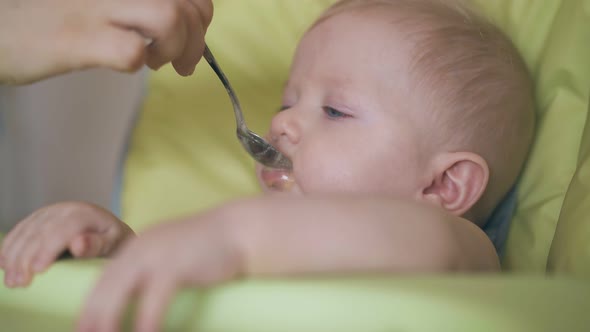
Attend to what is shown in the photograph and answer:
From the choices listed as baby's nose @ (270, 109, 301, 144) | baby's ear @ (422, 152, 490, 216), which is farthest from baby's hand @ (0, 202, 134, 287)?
baby's ear @ (422, 152, 490, 216)

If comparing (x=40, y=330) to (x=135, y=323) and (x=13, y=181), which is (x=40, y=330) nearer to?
(x=135, y=323)

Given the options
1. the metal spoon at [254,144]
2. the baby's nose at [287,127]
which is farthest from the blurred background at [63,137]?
the baby's nose at [287,127]

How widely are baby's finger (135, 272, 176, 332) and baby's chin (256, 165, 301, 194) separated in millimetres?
391

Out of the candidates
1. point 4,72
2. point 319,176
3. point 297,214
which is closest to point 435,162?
point 319,176

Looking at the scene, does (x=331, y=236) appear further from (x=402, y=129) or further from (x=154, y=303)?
(x=402, y=129)

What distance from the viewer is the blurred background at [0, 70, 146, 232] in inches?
45.9

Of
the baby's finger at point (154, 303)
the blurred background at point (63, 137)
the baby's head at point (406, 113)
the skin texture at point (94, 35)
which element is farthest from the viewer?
the blurred background at point (63, 137)

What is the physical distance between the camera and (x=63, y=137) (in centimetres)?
122

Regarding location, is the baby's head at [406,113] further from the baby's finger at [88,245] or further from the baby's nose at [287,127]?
the baby's finger at [88,245]

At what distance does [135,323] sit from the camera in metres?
0.41

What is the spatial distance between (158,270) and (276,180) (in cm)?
48

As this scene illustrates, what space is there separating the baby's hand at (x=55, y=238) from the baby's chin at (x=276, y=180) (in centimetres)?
22

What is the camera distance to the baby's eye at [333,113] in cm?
79

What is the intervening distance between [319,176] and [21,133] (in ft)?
2.03
